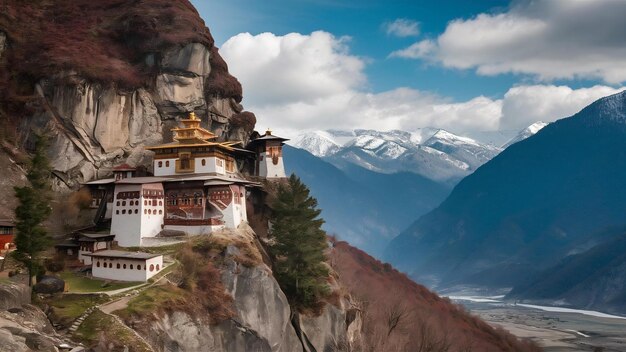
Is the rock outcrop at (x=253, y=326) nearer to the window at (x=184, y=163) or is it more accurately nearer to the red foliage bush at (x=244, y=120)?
the window at (x=184, y=163)

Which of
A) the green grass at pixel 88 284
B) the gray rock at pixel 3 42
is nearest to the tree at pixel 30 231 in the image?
the green grass at pixel 88 284

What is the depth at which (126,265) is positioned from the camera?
52.8 meters

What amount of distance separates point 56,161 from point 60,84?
9.69 metres

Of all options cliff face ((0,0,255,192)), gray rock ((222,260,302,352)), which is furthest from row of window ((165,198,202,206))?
cliff face ((0,0,255,192))

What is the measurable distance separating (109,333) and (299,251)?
2648cm

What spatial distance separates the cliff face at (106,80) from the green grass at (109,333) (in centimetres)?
3230

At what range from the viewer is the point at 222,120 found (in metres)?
87.3

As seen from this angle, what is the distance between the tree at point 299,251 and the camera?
64375 millimetres

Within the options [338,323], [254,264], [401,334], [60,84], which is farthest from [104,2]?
[401,334]

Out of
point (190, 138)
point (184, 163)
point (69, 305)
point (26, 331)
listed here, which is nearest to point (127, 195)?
point (184, 163)

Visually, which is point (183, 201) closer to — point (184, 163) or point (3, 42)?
point (184, 163)

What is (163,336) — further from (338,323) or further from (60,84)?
(60,84)

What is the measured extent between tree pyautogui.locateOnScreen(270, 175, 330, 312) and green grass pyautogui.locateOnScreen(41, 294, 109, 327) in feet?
72.1

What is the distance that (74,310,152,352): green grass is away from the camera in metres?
40.5
